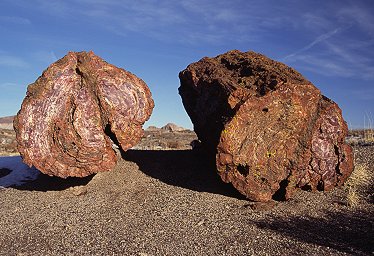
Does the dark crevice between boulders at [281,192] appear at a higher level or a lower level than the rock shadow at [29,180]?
higher

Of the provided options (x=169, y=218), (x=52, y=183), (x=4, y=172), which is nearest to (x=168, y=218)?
(x=169, y=218)

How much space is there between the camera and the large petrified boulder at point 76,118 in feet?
24.3

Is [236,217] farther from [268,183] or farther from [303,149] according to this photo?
[303,149]

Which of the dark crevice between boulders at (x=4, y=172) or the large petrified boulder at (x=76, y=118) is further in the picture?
the dark crevice between boulders at (x=4, y=172)

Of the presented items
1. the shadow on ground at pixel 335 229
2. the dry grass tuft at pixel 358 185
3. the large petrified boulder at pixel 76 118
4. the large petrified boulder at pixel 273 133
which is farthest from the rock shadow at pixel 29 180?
the dry grass tuft at pixel 358 185

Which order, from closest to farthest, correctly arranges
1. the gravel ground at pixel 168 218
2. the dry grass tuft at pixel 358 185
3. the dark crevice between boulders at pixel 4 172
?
the gravel ground at pixel 168 218, the dry grass tuft at pixel 358 185, the dark crevice between boulders at pixel 4 172

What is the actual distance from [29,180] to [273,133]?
5.64m

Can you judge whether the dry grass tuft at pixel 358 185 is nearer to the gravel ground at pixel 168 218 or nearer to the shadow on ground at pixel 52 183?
the gravel ground at pixel 168 218

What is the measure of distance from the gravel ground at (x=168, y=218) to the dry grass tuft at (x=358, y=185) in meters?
0.15

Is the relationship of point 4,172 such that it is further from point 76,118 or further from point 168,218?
point 168,218

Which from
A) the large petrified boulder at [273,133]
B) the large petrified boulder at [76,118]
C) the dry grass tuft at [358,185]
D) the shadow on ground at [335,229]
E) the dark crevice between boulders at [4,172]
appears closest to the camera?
the shadow on ground at [335,229]

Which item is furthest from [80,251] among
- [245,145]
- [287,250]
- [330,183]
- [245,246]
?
[330,183]

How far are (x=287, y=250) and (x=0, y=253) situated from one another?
3849 mm

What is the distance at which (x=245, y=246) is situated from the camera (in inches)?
210
